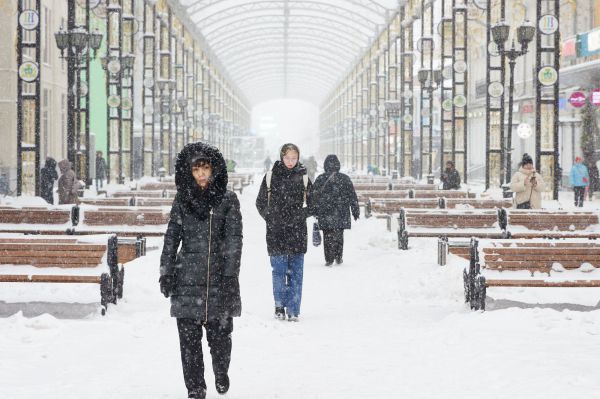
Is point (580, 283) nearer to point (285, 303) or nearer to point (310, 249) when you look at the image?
point (285, 303)

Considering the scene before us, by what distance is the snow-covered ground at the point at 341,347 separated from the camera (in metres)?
5.66

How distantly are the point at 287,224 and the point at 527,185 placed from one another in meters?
7.00

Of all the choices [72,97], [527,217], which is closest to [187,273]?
[527,217]

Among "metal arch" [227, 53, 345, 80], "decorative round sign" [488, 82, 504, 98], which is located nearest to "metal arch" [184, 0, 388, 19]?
"decorative round sign" [488, 82, 504, 98]

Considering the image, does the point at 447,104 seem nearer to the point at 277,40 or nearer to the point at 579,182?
the point at 579,182

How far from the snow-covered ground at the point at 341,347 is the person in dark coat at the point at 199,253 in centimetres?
56

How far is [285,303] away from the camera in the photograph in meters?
8.41

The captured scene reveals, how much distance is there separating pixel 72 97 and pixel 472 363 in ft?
53.1

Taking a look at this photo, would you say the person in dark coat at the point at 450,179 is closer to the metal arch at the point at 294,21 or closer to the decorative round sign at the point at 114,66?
the decorative round sign at the point at 114,66

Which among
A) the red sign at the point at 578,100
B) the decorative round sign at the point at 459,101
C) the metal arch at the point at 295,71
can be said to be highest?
the metal arch at the point at 295,71

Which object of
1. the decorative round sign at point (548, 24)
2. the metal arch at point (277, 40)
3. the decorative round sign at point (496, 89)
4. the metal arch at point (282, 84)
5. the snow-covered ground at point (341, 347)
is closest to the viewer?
the snow-covered ground at point (341, 347)

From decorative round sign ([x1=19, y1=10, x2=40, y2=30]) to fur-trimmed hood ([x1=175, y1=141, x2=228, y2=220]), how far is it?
17455 millimetres

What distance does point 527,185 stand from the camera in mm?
14250

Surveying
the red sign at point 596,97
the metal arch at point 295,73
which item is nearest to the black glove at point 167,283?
the red sign at point 596,97
